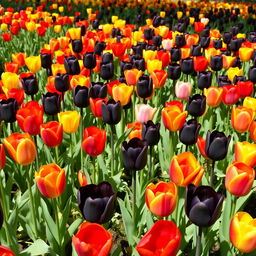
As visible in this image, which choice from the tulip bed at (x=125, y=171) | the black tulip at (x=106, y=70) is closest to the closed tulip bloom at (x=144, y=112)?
the tulip bed at (x=125, y=171)

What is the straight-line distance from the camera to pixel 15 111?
2.82 metres

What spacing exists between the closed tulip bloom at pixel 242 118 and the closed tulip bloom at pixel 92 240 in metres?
1.62

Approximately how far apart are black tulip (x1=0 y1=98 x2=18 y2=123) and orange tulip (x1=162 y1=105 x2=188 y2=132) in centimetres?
107

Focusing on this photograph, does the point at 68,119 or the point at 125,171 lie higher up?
the point at 68,119

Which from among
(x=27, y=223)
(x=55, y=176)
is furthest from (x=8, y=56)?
(x=55, y=176)

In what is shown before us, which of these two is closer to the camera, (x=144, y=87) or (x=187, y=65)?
(x=144, y=87)

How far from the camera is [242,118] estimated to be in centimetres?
Result: 282

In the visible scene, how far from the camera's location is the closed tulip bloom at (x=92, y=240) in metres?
1.51

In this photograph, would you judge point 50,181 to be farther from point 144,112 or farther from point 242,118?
point 242,118

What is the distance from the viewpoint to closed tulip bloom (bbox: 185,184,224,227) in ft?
5.54

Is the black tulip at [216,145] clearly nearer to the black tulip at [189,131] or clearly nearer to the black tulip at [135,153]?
the black tulip at [189,131]

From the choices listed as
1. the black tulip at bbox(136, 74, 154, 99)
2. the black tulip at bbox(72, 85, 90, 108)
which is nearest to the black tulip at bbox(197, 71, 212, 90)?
the black tulip at bbox(136, 74, 154, 99)

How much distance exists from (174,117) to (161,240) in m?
1.28

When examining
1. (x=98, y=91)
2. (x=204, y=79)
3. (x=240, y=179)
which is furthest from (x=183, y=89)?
(x=240, y=179)
